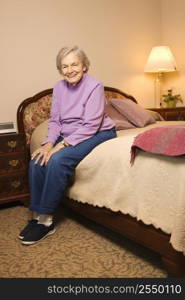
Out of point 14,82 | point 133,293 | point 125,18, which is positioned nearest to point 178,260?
point 133,293

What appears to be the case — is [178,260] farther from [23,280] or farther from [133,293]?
[23,280]

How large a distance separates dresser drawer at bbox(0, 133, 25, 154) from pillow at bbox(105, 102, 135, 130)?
715 millimetres

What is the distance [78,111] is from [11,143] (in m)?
0.71

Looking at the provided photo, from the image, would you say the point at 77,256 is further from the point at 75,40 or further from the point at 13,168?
the point at 75,40

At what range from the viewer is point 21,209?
8.12 ft

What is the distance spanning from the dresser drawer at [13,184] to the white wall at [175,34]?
6.76ft

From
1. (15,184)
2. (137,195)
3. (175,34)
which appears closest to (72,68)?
(137,195)

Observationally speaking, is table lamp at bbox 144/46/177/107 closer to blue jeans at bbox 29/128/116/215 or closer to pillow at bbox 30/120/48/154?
pillow at bbox 30/120/48/154

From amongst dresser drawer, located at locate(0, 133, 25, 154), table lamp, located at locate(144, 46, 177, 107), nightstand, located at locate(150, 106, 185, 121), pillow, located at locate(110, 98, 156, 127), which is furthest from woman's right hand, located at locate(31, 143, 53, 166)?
table lamp, located at locate(144, 46, 177, 107)

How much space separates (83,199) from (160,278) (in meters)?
0.67

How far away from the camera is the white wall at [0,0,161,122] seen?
2.66m

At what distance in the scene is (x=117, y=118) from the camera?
2490 mm

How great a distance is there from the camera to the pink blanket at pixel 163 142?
4.08 ft

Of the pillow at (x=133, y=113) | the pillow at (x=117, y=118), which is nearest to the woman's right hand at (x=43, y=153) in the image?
the pillow at (x=117, y=118)
